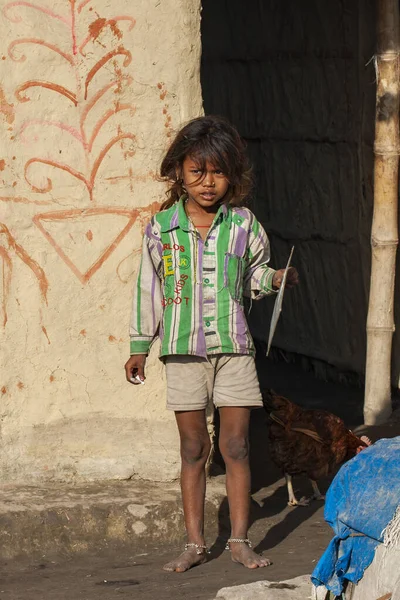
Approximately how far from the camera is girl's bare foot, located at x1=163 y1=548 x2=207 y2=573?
4.99m

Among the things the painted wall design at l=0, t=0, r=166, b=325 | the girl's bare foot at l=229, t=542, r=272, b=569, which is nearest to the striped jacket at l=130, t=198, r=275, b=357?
the painted wall design at l=0, t=0, r=166, b=325

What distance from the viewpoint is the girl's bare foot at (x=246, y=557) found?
496cm

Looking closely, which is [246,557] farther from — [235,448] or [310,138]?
[310,138]

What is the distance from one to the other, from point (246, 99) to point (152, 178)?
4.88 metres

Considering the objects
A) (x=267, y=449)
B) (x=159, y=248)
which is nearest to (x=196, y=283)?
(x=159, y=248)

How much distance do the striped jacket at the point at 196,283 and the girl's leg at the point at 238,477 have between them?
29cm

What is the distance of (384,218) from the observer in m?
7.35

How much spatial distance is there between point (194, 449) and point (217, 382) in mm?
290

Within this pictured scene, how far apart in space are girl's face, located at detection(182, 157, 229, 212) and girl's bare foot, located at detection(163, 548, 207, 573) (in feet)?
4.63

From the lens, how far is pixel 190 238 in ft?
16.4

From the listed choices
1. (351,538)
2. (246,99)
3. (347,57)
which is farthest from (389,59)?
(351,538)

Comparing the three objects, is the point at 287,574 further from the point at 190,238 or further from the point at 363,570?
the point at 190,238

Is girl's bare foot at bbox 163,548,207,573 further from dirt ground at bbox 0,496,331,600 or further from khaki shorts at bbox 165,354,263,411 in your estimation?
khaki shorts at bbox 165,354,263,411

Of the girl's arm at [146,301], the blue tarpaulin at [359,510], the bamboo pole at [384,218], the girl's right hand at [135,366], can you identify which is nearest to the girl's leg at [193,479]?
the girl's right hand at [135,366]
